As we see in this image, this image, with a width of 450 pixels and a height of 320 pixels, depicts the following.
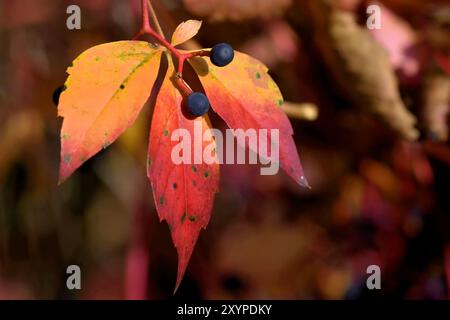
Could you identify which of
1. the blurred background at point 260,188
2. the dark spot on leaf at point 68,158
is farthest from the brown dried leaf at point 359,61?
the dark spot on leaf at point 68,158

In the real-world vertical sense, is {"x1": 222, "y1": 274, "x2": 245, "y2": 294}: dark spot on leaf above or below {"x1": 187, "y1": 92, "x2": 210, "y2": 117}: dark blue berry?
below

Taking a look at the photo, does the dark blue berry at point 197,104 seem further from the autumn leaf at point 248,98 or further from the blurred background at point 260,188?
the blurred background at point 260,188

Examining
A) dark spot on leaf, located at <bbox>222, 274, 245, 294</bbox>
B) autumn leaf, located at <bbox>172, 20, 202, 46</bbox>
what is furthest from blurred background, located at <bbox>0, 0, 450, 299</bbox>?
autumn leaf, located at <bbox>172, 20, 202, 46</bbox>

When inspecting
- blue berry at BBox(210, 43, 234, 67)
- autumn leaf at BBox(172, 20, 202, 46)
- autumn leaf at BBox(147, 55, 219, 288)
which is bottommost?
autumn leaf at BBox(147, 55, 219, 288)

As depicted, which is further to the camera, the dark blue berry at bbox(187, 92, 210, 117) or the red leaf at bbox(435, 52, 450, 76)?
the red leaf at bbox(435, 52, 450, 76)

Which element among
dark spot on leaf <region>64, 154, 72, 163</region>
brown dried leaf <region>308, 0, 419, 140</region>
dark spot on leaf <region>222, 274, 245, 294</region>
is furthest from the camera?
dark spot on leaf <region>222, 274, 245, 294</region>

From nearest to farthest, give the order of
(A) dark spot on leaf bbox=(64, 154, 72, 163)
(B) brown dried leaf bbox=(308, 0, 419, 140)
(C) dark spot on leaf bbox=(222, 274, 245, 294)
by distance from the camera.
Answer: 1. (A) dark spot on leaf bbox=(64, 154, 72, 163)
2. (B) brown dried leaf bbox=(308, 0, 419, 140)
3. (C) dark spot on leaf bbox=(222, 274, 245, 294)

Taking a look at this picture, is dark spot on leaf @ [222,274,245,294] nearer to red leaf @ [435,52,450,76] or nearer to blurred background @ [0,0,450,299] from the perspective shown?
blurred background @ [0,0,450,299]
